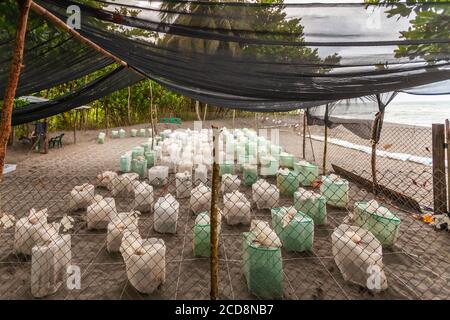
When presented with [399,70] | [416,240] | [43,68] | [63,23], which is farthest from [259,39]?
[416,240]

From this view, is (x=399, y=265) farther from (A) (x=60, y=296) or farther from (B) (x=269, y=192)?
(A) (x=60, y=296)

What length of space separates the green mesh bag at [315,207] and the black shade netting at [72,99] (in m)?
3.71

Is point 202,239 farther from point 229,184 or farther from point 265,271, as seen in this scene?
point 229,184

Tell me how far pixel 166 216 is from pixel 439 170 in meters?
4.77

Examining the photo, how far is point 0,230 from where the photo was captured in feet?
13.6

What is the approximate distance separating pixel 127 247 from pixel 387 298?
2835 millimetres

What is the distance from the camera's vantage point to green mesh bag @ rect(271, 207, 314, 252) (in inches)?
148

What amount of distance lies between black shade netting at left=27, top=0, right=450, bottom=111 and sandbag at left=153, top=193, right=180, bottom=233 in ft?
6.82

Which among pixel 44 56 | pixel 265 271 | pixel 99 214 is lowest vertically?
pixel 265 271

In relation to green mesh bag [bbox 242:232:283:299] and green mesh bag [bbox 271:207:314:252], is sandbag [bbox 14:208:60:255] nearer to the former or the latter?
green mesh bag [bbox 242:232:283:299]

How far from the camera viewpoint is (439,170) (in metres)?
4.90

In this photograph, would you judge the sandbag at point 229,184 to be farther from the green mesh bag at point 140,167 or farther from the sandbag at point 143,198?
the green mesh bag at point 140,167

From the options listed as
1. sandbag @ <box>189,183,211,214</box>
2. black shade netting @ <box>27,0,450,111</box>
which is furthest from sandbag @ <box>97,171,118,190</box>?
black shade netting @ <box>27,0,450,111</box>

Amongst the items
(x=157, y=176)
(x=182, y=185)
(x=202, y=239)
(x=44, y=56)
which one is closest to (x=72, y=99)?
(x=44, y=56)
